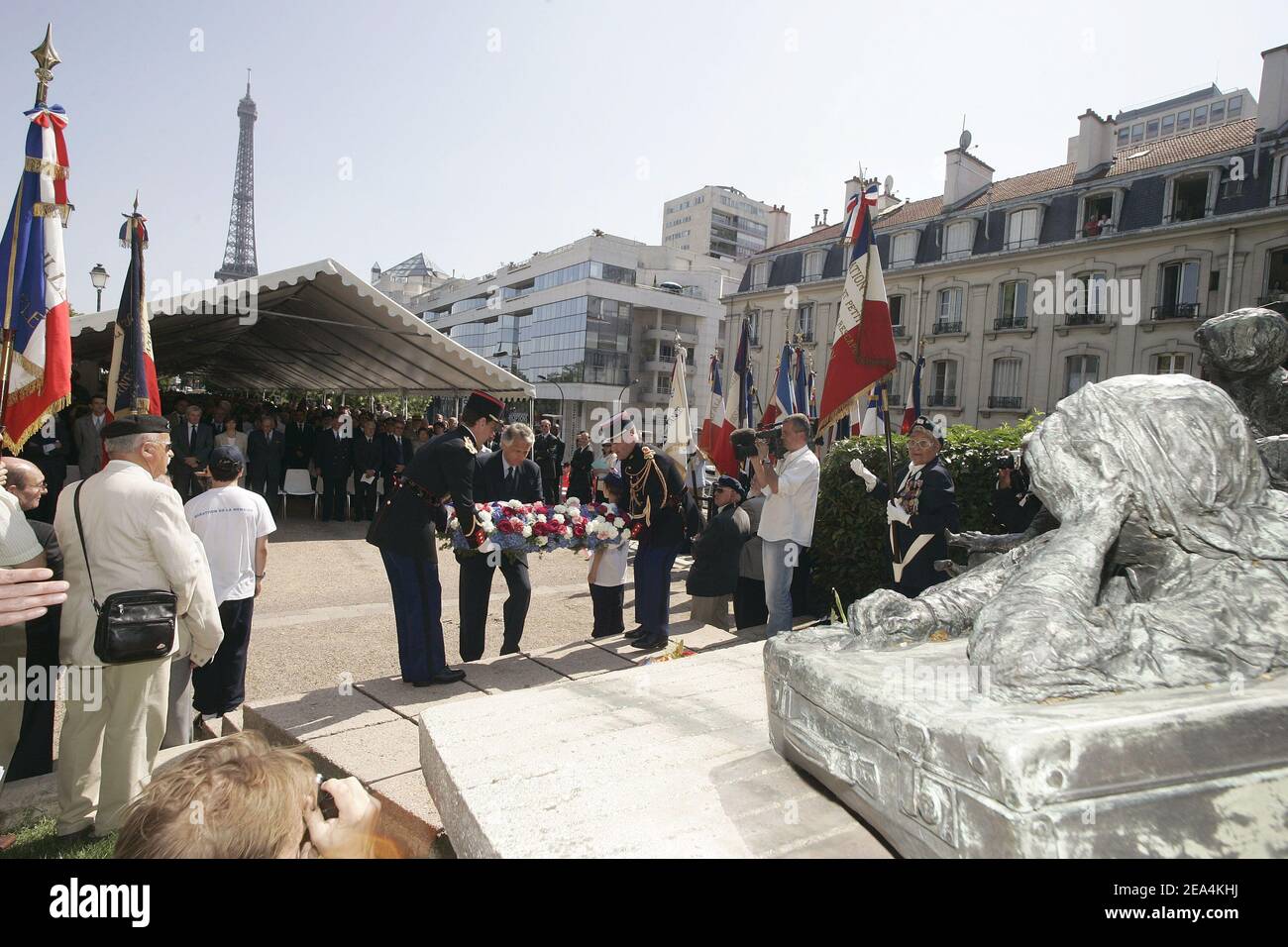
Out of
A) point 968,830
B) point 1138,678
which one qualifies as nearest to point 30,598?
point 968,830

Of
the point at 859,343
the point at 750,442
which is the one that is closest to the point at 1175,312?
the point at 750,442

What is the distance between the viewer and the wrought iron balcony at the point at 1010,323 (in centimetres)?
3014

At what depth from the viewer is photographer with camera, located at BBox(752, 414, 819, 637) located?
20.3ft

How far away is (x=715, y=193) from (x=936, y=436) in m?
97.1

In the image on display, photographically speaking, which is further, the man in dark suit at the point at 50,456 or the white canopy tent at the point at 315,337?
the white canopy tent at the point at 315,337

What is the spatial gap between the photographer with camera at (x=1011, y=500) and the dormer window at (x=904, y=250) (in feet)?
96.8

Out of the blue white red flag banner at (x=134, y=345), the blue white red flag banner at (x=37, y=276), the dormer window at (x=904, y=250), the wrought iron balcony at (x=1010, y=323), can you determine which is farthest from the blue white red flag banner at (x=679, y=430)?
the dormer window at (x=904, y=250)

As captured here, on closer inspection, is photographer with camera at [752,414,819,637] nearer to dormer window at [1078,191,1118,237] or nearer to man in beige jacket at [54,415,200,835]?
man in beige jacket at [54,415,200,835]

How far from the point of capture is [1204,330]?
9.51ft

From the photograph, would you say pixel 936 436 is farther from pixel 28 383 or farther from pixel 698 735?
pixel 28 383

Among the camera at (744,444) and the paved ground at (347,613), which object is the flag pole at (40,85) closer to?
the paved ground at (347,613)

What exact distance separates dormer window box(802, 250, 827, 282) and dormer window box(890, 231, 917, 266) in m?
3.47

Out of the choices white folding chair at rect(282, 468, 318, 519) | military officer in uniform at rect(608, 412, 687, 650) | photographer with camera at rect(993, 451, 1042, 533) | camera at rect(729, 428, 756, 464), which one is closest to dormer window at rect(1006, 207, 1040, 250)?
camera at rect(729, 428, 756, 464)

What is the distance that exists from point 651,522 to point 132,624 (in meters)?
3.95
